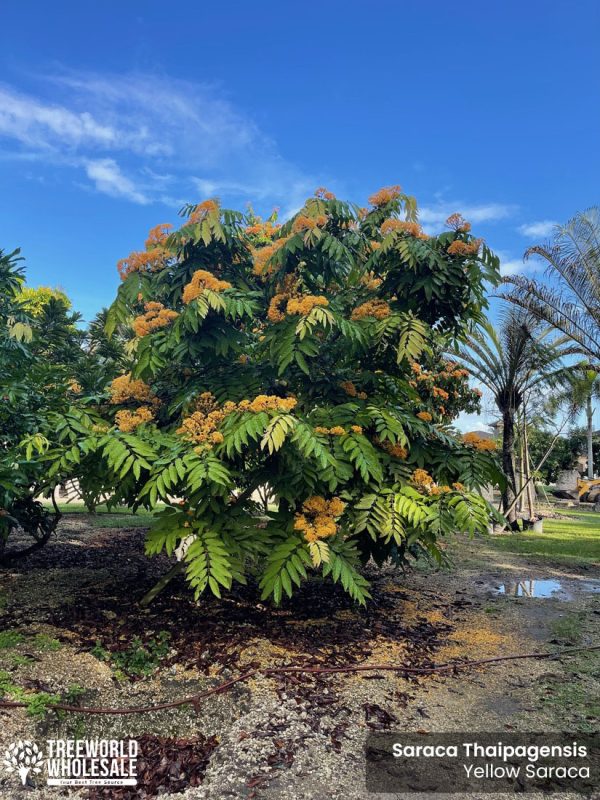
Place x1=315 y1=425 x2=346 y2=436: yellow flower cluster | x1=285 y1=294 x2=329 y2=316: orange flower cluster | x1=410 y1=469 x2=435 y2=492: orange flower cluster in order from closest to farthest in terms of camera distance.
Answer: x1=315 y1=425 x2=346 y2=436: yellow flower cluster, x1=285 y1=294 x2=329 y2=316: orange flower cluster, x1=410 y1=469 x2=435 y2=492: orange flower cluster

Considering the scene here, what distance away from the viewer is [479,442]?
5.36 metres

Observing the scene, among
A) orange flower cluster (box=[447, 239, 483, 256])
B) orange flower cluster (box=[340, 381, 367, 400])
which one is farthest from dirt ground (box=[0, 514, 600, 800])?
orange flower cluster (box=[447, 239, 483, 256])

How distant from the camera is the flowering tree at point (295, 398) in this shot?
14.5 feet

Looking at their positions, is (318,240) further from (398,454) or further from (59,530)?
(59,530)

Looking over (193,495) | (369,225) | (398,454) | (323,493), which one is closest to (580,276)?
(369,225)

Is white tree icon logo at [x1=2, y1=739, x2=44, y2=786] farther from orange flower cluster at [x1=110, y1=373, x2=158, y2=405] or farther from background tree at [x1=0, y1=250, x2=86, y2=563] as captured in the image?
orange flower cluster at [x1=110, y1=373, x2=158, y2=405]

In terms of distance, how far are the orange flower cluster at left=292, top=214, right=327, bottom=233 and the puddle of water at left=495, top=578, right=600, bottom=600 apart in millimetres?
5600

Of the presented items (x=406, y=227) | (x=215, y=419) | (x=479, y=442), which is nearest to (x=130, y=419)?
(x=215, y=419)

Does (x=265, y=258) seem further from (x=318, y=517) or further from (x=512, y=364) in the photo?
(x=512, y=364)

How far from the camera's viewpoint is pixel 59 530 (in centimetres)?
1113

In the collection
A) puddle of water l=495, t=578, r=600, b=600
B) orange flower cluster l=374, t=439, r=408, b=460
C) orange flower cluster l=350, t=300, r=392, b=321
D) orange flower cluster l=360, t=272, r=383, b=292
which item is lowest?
puddle of water l=495, t=578, r=600, b=600

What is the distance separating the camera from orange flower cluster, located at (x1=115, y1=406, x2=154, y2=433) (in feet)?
15.9

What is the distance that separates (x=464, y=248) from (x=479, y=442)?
1.78m

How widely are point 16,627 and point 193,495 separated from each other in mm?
2324
